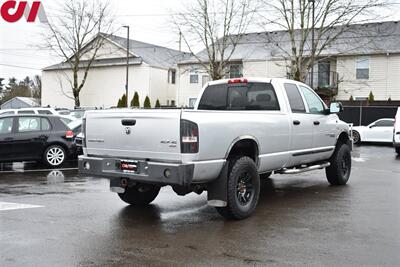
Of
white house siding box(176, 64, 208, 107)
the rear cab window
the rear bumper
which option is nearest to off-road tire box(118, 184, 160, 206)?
the rear bumper

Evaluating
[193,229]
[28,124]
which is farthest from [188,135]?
[28,124]

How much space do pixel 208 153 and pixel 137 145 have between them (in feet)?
3.05

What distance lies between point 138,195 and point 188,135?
7.14ft

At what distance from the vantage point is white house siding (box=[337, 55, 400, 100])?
32.2 m

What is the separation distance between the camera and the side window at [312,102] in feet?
28.7

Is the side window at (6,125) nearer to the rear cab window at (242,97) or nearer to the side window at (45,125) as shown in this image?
the side window at (45,125)

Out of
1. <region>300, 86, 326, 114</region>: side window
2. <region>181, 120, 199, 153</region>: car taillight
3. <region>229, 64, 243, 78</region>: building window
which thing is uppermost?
<region>229, 64, 243, 78</region>: building window

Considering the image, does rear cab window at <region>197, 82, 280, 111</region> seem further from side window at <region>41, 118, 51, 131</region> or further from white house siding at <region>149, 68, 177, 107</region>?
white house siding at <region>149, 68, 177, 107</region>

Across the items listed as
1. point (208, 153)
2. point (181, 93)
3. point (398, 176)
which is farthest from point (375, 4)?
point (208, 153)

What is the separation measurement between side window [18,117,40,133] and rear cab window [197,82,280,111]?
591cm

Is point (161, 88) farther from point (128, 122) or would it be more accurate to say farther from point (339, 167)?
point (128, 122)

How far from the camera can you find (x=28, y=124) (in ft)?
40.9

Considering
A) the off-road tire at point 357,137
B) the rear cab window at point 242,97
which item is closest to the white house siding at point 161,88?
the off-road tire at point 357,137

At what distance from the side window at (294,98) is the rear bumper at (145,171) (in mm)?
3030
